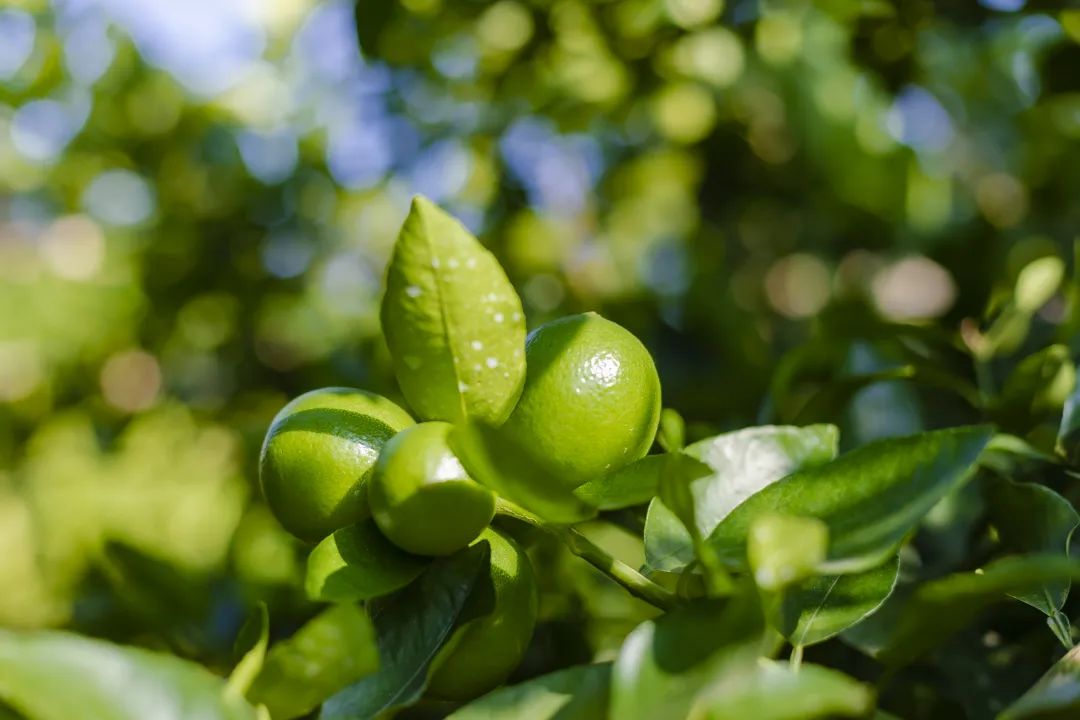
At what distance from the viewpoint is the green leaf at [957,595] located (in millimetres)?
428

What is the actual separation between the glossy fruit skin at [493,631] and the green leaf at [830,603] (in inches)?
5.9

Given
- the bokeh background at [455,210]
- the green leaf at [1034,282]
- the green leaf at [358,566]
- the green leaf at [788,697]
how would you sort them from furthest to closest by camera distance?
the bokeh background at [455,210] → the green leaf at [1034,282] → the green leaf at [358,566] → the green leaf at [788,697]

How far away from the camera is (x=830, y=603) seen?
0.58m

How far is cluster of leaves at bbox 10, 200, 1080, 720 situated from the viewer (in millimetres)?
425

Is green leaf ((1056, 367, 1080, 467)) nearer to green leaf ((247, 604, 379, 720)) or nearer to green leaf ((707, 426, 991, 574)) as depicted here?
green leaf ((707, 426, 991, 574))

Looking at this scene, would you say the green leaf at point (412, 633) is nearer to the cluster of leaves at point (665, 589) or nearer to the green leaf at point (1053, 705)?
the cluster of leaves at point (665, 589)

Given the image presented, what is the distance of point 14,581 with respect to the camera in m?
3.03

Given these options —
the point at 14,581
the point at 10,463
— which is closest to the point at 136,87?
the point at 10,463

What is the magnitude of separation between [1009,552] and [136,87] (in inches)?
85.8

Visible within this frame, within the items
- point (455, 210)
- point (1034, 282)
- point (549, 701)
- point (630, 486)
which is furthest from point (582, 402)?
point (455, 210)

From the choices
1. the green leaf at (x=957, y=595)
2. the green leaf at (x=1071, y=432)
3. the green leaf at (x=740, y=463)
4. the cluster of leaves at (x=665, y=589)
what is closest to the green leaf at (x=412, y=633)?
the cluster of leaves at (x=665, y=589)

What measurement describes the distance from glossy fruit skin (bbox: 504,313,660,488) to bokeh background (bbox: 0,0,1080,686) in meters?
0.56

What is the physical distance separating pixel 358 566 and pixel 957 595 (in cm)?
31

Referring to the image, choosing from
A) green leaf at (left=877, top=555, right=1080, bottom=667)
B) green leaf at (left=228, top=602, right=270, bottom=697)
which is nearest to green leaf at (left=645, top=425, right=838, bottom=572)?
green leaf at (left=877, top=555, right=1080, bottom=667)
